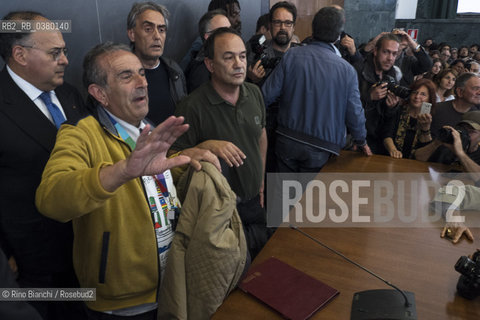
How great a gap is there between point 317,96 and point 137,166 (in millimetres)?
1713

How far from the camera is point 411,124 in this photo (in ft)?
9.00

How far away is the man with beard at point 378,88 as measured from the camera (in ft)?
9.05

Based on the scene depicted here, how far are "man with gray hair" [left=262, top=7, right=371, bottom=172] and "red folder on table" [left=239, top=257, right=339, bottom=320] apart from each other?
1.27 m

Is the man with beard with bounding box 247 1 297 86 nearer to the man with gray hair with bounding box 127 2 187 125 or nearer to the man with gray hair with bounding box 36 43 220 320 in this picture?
the man with gray hair with bounding box 127 2 187 125

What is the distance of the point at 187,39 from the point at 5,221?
230 centimetres

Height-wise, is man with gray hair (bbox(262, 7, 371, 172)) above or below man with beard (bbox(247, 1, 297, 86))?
below

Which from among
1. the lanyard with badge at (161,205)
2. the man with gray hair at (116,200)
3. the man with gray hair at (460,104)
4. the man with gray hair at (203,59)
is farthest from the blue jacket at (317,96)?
the lanyard with badge at (161,205)

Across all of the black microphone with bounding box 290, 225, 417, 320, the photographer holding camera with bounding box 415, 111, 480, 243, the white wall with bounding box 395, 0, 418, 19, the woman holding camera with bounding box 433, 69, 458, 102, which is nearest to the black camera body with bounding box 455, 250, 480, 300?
the black microphone with bounding box 290, 225, 417, 320

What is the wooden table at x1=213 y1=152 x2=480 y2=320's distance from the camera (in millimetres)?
1172

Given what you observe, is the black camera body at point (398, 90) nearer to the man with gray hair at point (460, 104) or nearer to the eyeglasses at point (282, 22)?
the man with gray hair at point (460, 104)

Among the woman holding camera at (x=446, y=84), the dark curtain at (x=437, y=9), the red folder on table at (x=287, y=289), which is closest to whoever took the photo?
the red folder on table at (x=287, y=289)

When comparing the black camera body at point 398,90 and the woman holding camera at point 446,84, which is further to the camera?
the woman holding camera at point 446,84

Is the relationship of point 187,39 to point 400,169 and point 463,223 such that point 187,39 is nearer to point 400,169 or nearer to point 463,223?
point 400,169

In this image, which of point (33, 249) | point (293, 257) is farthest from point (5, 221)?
point (293, 257)
